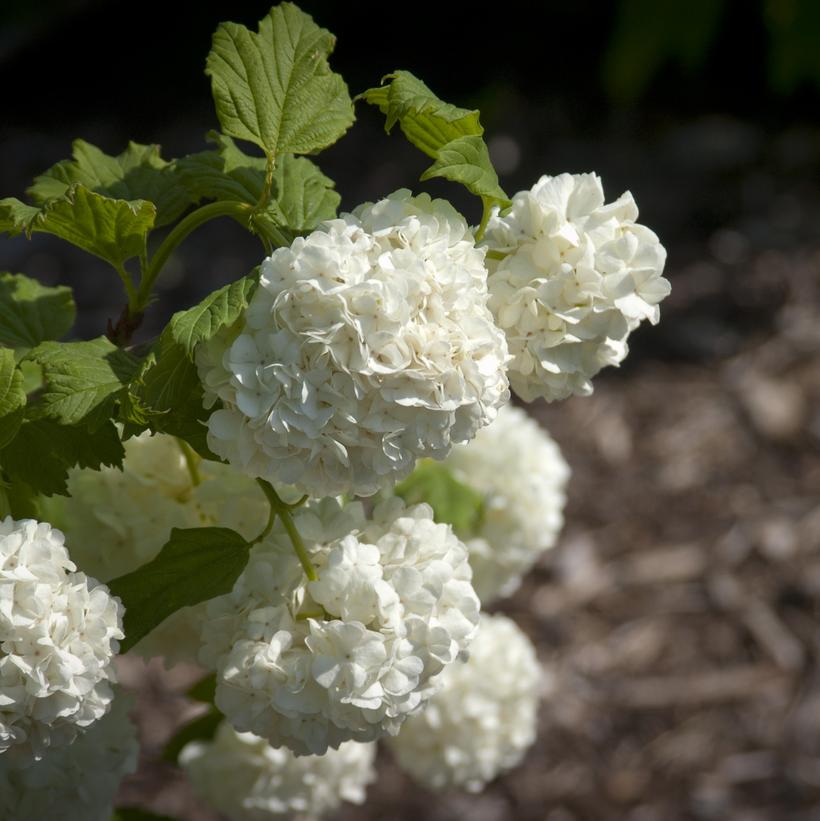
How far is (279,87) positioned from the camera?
1120 mm

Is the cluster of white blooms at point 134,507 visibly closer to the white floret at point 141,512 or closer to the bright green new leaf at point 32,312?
the white floret at point 141,512

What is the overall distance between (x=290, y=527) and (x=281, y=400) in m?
0.22

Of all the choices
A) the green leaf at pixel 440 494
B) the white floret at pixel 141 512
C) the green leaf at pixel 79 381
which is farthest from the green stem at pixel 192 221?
the green leaf at pixel 440 494

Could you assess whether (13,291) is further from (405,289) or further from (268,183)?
(405,289)

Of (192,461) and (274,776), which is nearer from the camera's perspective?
(192,461)

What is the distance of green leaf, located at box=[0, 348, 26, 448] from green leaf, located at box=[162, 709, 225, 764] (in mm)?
752

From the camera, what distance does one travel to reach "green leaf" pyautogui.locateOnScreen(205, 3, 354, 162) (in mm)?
1103

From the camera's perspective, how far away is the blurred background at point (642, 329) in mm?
2887

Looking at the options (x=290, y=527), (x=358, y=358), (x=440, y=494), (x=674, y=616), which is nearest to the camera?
(x=358, y=358)

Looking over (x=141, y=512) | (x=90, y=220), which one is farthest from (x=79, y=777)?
(x=90, y=220)

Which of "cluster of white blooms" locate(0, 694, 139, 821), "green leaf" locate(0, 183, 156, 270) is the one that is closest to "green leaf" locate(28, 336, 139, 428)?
"green leaf" locate(0, 183, 156, 270)

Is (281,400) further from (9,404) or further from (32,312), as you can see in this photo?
(32,312)

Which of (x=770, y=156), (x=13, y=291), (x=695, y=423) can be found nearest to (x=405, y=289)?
(x=13, y=291)

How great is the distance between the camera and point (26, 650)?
3.13 feet
